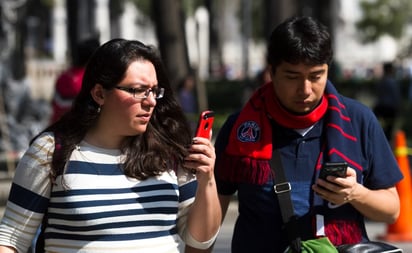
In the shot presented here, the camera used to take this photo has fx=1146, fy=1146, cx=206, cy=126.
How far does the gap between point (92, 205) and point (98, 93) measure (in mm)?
402

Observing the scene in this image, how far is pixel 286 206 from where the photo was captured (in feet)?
13.3

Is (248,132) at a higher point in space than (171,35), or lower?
higher

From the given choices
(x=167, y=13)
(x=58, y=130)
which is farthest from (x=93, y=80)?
(x=167, y=13)

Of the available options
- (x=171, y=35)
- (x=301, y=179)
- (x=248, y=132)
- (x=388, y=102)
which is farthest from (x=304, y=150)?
(x=171, y=35)

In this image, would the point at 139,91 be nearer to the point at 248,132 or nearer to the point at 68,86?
the point at 248,132

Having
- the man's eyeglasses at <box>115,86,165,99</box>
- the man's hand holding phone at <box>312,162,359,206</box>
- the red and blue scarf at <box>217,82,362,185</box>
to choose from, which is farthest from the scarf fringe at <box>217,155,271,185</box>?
the man's eyeglasses at <box>115,86,165,99</box>

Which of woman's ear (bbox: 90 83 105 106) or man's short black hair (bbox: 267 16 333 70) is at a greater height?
man's short black hair (bbox: 267 16 333 70)

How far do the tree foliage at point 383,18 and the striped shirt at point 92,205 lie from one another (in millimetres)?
70416

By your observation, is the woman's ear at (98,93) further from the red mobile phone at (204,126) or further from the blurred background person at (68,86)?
the blurred background person at (68,86)

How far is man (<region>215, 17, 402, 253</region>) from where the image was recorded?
4.05m

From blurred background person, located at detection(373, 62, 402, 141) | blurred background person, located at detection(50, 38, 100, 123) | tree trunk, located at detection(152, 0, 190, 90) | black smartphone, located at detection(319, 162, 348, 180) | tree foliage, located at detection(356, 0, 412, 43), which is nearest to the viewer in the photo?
black smartphone, located at detection(319, 162, 348, 180)

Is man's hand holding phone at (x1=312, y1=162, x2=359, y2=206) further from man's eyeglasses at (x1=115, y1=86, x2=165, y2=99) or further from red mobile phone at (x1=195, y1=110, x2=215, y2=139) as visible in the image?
man's eyeglasses at (x1=115, y1=86, x2=165, y2=99)

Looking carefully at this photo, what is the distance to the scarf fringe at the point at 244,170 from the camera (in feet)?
13.6

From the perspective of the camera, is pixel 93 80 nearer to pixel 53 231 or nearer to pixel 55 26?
pixel 53 231
